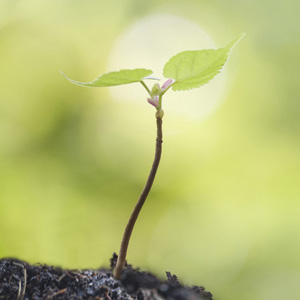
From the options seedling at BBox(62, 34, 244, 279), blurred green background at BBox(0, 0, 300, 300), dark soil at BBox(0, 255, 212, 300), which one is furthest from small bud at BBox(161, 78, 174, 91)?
blurred green background at BBox(0, 0, 300, 300)

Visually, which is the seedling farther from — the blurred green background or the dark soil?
the blurred green background

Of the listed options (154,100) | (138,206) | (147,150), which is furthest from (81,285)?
(147,150)


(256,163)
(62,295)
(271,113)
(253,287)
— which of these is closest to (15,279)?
(62,295)

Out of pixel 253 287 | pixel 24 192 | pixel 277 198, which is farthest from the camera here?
pixel 277 198

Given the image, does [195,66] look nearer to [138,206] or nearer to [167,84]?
[167,84]

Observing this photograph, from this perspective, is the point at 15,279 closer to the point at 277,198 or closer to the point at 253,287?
the point at 253,287

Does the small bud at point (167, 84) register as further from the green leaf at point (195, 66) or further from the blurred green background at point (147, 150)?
the blurred green background at point (147, 150)
